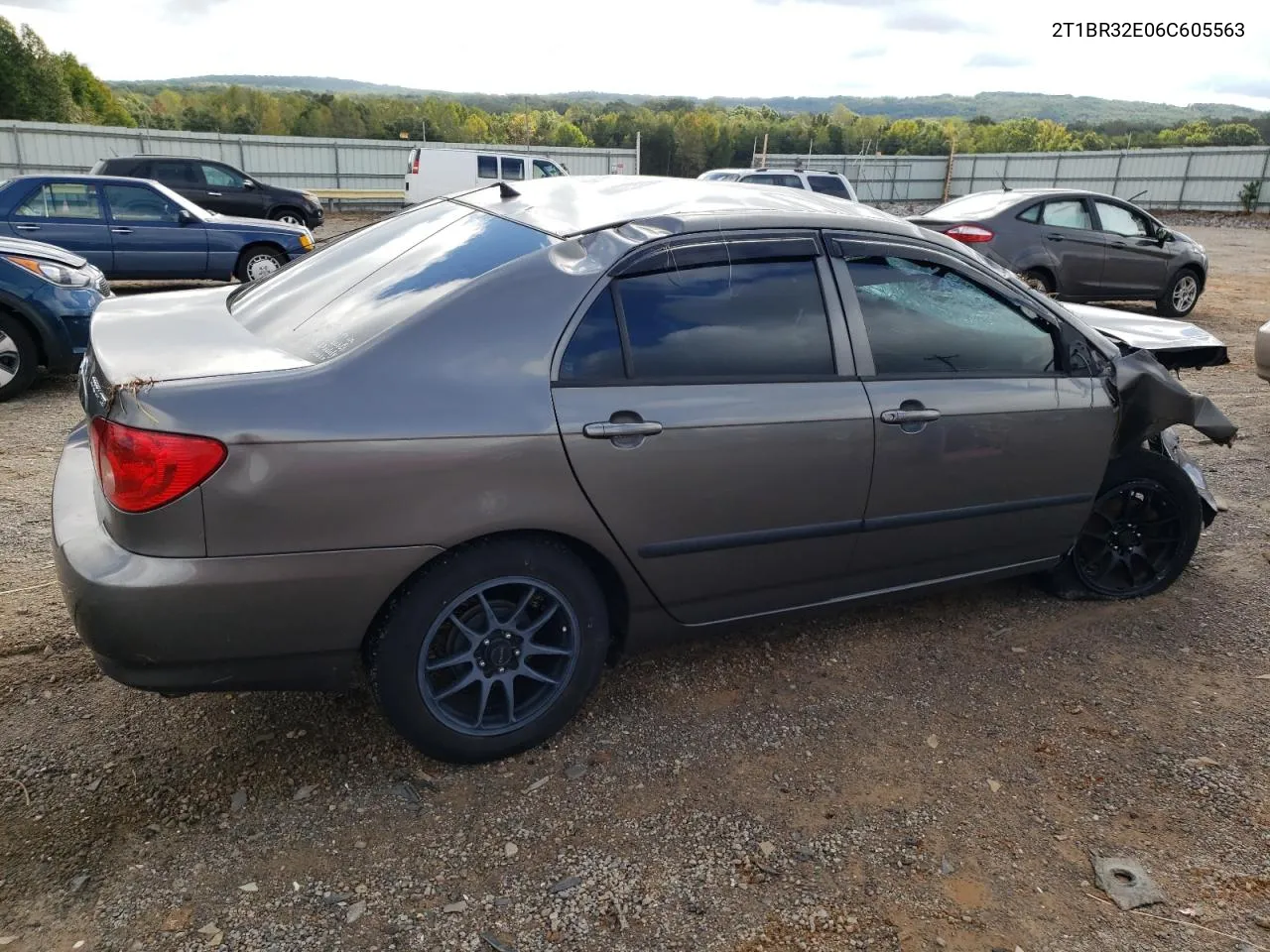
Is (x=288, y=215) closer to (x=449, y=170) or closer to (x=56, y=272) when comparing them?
(x=449, y=170)

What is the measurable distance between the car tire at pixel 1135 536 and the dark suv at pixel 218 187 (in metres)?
14.5

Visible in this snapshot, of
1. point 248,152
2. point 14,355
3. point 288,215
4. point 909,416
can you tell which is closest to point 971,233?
point 909,416

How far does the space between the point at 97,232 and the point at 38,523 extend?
24.5ft

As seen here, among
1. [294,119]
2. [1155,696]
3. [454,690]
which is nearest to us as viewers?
[454,690]

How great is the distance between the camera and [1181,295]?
11.8 m

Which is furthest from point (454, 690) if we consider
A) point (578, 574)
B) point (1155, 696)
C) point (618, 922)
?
point (1155, 696)

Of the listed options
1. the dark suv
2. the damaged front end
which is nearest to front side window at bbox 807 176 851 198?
the dark suv

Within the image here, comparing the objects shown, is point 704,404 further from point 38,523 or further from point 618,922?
point 38,523

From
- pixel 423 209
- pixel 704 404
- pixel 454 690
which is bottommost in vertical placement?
pixel 454 690

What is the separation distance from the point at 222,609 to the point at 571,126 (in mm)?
69418

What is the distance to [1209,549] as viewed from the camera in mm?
4539

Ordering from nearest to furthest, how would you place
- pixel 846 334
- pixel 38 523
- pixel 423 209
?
pixel 846 334 → pixel 423 209 → pixel 38 523

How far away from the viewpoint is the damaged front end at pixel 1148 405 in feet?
11.8

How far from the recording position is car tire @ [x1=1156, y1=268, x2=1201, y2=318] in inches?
456
